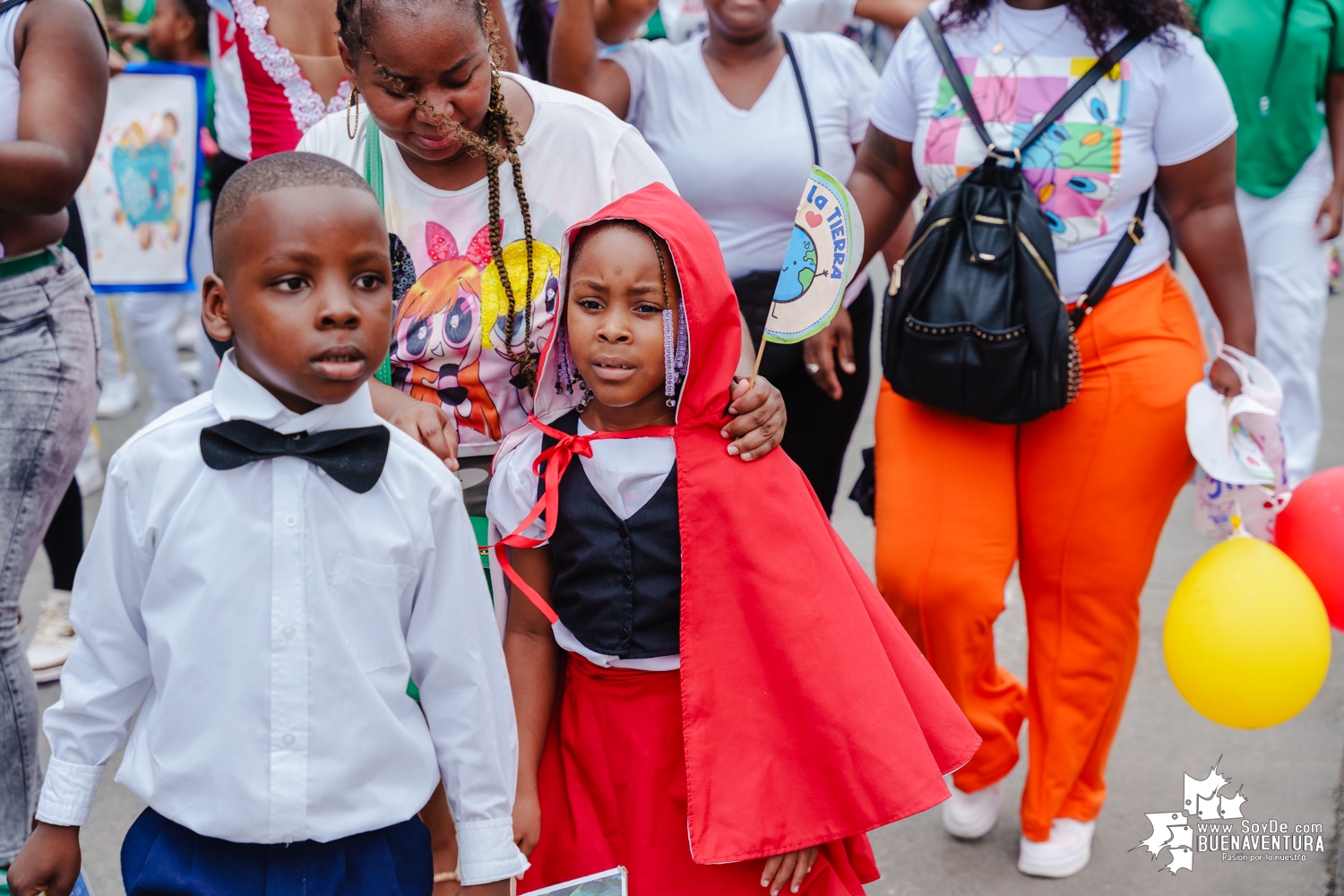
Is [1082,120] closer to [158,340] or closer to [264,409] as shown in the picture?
[264,409]

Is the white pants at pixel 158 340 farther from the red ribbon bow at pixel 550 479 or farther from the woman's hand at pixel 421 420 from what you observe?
the red ribbon bow at pixel 550 479

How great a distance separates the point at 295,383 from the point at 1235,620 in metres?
2.01

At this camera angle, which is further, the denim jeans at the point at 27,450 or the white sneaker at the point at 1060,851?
the white sneaker at the point at 1060,851

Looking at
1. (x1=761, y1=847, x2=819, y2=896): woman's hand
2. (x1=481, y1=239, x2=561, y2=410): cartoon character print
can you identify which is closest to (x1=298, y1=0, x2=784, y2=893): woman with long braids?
(x1=481, y1=239, x2=561, y2=410): cartoon character print

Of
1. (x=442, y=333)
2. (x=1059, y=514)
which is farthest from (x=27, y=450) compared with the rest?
(x=1059, y=514)

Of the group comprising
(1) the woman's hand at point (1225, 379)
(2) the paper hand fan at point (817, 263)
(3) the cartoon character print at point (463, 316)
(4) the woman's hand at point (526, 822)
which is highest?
(2) the paper hand fan at point (817, 263)

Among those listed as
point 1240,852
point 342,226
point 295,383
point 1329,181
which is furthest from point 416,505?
point 1329,181

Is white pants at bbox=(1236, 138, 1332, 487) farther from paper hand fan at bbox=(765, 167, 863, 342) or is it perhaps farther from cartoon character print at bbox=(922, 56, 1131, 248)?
paper hand fan at bbox=(765, 167, 863, 342)

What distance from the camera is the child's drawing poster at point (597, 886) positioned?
1.91 m

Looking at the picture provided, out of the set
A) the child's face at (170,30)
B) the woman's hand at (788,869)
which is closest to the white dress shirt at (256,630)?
the woman's hand at (788,869)

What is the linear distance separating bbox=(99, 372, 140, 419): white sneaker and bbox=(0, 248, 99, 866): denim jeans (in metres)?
3.89

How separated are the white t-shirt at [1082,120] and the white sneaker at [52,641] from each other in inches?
118

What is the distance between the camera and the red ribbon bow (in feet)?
7.09

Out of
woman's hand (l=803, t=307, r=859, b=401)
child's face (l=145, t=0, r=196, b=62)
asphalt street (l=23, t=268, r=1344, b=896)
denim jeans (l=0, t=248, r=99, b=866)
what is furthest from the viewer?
child's face (l=145, t=0, r=196, b=62)
